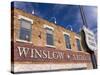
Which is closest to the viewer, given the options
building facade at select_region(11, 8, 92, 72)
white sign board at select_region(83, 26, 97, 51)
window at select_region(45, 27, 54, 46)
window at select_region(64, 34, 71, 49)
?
building facade at select_region(11, 8, 92, 72)

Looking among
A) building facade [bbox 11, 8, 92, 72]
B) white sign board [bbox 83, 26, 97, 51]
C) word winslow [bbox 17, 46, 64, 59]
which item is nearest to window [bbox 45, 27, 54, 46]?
building facade [bbox 11, 8, 92, 72]

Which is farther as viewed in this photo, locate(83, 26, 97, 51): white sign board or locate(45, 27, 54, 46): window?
locate(83, 26, 97, 51): white sign board

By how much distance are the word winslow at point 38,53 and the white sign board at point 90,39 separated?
1.41 ft

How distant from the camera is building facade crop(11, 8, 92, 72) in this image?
9.62ft

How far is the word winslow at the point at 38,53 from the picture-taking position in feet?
9.76

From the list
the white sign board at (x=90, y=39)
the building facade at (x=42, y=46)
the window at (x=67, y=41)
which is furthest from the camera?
the white sign board at (x=90, y=39)

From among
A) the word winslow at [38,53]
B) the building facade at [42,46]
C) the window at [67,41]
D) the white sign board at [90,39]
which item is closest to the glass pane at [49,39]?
the building facade at [42,46]

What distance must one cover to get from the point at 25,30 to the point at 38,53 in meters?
0.32

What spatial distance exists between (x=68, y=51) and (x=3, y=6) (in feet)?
3.35

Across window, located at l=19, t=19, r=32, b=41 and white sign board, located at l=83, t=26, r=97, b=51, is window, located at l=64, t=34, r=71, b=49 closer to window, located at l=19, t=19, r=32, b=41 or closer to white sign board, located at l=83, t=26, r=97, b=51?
white sign board, located at l=83, t=26, r=97, b=51

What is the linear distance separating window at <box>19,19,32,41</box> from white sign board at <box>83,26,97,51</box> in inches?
32.7

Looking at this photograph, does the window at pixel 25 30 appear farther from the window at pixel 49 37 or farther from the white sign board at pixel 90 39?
the white sign board at pixel 90 39

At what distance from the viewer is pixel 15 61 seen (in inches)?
115

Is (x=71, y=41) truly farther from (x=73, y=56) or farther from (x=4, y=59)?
(x=4, y=59)
